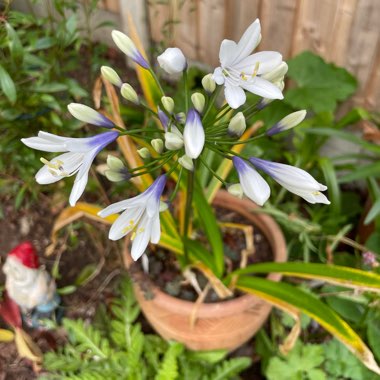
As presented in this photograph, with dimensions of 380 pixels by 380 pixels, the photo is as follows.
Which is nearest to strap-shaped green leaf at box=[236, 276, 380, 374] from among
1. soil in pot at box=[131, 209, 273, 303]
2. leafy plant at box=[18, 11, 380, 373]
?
leafy plant at box=[18, 11, 380, 373]

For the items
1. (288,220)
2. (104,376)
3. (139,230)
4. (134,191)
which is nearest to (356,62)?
(288,220)

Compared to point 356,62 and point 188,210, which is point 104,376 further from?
point 356,62

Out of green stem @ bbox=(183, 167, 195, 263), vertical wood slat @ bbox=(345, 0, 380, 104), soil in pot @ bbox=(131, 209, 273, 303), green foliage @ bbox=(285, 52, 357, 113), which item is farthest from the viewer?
green foliage @ bbox=(285, 52, 357, 113)

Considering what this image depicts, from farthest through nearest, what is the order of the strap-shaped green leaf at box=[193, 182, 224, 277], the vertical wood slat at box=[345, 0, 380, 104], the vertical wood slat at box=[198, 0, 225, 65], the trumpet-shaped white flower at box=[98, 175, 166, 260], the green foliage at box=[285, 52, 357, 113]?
the vertical wood slat at box=[198, 0, 225, 65], the green foliage at box=[285, 52, 357, 113], the vertical wood slat at box=[345, 0, 380, 104], the strap-shaped green leaf at box=[193, 182, 224, 277], the trumpet-shaped white flower at box=[98, 175, 166, 260]

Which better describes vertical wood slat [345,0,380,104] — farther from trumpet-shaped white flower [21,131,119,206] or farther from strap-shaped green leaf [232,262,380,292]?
trumpet-shaped white flower [21,131,119,206]

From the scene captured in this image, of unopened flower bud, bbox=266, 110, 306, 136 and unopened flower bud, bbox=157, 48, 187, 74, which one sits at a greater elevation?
unopened flower bud, bbox=157, 48, 187, 74

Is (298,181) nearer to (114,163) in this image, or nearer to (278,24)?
(114,163)
